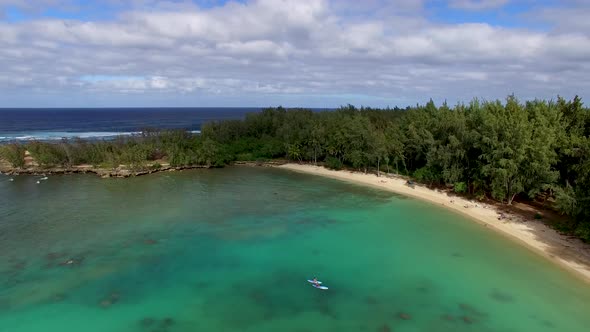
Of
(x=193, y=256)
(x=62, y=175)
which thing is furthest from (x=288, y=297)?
(x=62, y=175)

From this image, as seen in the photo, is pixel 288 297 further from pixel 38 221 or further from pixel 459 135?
pixel 459 135

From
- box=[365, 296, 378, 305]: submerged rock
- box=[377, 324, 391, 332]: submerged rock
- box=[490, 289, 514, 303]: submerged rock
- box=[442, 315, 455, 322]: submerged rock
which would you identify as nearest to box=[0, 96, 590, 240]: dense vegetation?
box=[490, 289, 514, 303]: submerged rock

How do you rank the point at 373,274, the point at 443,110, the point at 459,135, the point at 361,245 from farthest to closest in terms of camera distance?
the point at 443,110
the point at 459,135
the point at 361,245
the point at 373,274

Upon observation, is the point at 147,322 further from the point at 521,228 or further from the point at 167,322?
the point at 521,228

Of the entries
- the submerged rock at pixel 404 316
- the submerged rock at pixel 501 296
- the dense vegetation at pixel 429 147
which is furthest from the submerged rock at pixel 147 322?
the dense vegetation at pixel 429 147

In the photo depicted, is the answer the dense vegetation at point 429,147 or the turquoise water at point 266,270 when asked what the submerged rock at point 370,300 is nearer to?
the turquoise water at point 266,270

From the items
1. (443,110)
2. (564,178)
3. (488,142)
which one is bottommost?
(564,178)

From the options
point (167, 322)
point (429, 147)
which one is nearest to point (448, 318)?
point (167, 322)
